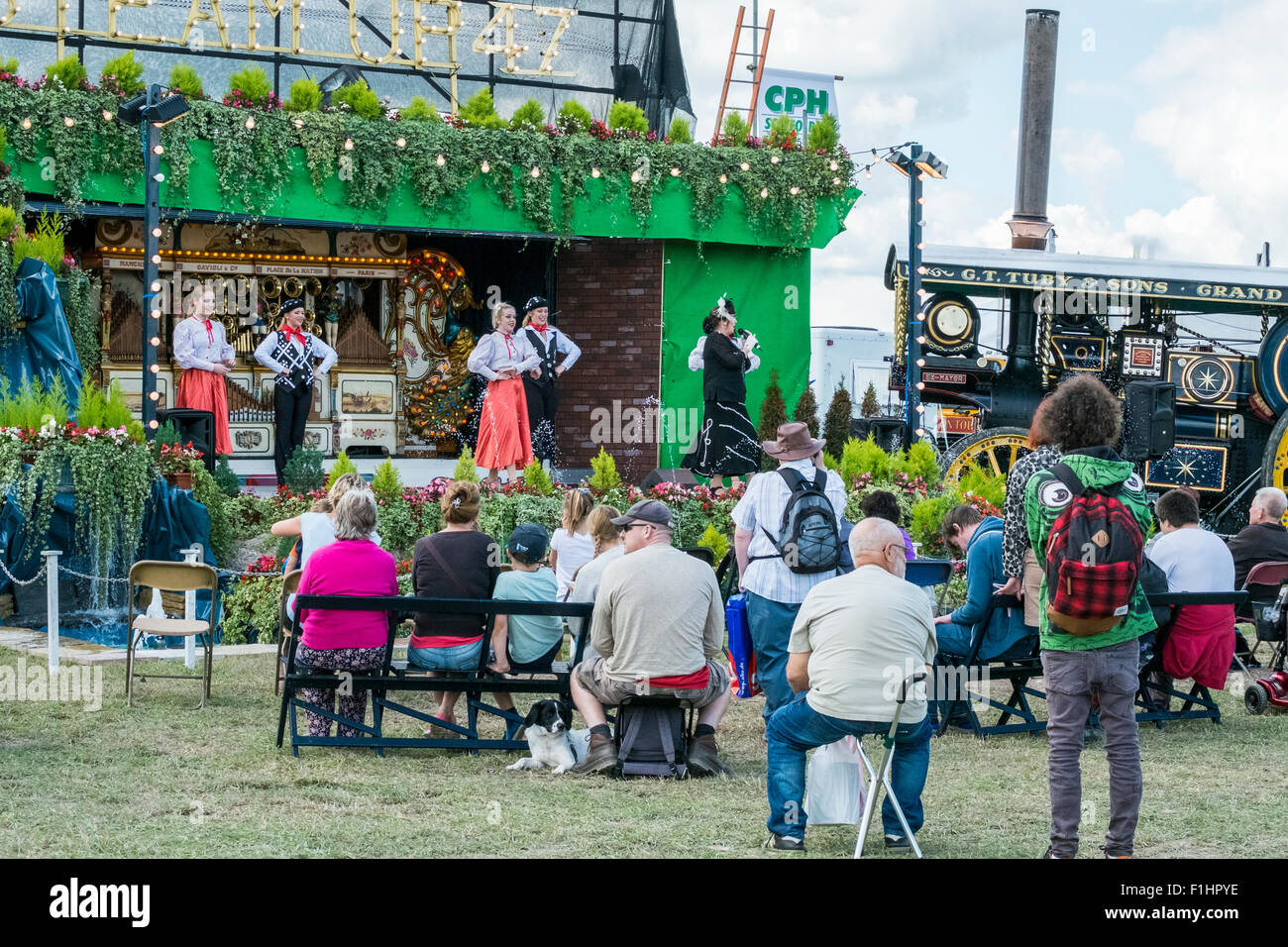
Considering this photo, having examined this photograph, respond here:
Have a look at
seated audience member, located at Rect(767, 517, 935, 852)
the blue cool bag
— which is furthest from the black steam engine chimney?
seated audience member, located at Rect(767, 517, 935, 852)

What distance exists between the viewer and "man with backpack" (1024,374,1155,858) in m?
4.83

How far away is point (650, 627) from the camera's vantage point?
635cm

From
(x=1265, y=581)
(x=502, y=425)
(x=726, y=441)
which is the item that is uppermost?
(x=502, y=425)

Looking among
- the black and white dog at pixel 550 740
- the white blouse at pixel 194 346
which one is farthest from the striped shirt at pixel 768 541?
the white blouse at pixel 194 346

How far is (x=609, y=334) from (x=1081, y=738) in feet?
43.6

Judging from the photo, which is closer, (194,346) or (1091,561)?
(1091,561)

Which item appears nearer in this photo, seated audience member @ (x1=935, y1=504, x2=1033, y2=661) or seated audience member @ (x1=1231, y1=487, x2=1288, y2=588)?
seated audience member @ (x1=935, y1=504, x2=1033, y2=661)

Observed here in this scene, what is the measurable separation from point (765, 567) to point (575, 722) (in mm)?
1501

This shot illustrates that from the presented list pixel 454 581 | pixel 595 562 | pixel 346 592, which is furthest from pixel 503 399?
pixel 346 592

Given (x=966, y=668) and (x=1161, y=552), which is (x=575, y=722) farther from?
(x=1161, y=552)

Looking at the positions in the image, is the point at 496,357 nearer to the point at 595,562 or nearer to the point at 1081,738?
the point at 595,562

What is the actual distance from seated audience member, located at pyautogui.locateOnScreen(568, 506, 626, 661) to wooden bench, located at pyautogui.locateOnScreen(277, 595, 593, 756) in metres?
0.19

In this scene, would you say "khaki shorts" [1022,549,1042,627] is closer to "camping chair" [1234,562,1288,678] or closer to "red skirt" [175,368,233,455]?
"camping chair" [1234,562,1288,678]

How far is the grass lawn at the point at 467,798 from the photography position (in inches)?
206
